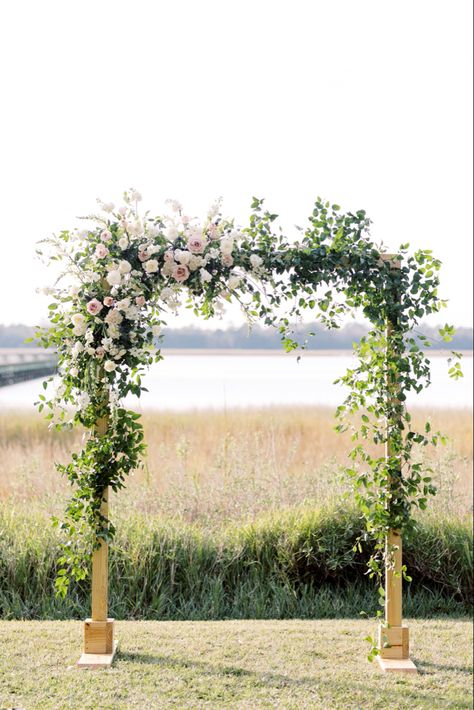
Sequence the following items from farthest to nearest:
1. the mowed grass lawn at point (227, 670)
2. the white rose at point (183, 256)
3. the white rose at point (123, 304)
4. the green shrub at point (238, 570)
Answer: the green shrub at point (238, 570) → the white rose at point (183, 256) → the white rose at point (123, 304) → the mowed grass lawn at point (227, 670)

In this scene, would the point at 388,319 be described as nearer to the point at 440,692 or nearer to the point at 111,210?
the point at 111,210

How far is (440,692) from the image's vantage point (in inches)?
148

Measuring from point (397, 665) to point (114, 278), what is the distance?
2.52 metres

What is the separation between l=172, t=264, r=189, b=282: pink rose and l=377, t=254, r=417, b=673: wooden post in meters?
1.07

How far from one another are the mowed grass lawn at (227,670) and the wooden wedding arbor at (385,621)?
0.08 meters

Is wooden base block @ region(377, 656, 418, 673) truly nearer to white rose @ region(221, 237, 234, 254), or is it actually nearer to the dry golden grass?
the dry golden grass

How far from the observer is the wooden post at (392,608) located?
4.06 metres

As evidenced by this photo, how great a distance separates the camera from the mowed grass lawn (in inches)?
142

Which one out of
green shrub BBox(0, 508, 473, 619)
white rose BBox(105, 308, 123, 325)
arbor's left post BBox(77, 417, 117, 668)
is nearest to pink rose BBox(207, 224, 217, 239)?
white rose BBox(105, 308, 123, 325)

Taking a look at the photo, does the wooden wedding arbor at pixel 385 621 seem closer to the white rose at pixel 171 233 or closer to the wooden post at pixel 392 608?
the wooden post at pixel 392 608

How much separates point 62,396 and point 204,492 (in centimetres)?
275

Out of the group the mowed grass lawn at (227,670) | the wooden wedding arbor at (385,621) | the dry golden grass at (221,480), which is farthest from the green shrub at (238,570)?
the wooden wedding arbor at (385,621)

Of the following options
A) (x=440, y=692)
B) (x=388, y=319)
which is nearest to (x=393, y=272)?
(x=388, y=319)

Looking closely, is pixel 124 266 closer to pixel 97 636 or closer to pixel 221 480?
pixel 97 636
